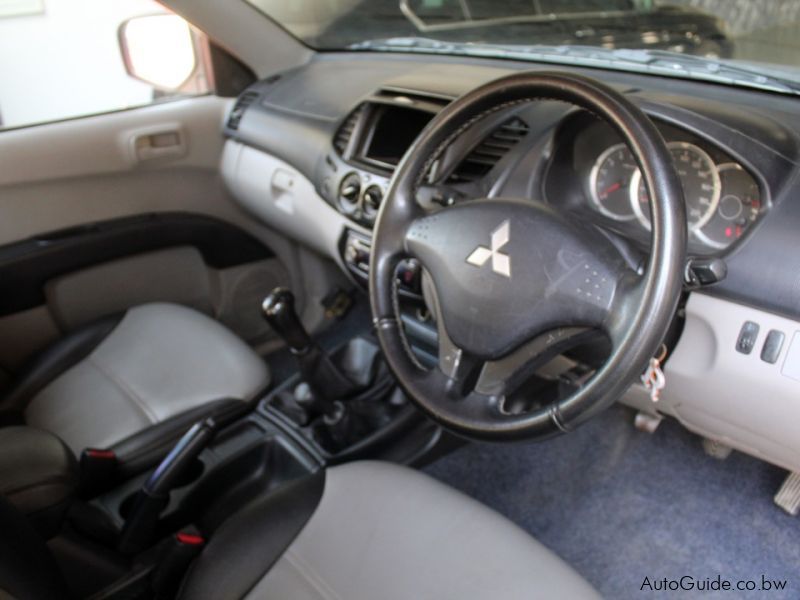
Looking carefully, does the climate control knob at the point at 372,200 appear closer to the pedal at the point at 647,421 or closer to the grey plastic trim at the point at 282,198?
the grey plastic trim at the point at 282,198

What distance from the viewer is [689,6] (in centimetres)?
150

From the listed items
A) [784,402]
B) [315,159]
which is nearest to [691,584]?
[784,402]

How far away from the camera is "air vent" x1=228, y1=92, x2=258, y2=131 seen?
72.2 inches

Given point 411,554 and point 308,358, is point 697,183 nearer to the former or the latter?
point 411,554

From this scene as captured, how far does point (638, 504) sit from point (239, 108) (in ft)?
4.64

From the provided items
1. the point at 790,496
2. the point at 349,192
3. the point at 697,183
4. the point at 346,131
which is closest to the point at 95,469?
the point at 349,192

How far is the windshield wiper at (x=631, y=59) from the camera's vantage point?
1128 millimetres

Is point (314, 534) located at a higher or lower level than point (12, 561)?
lower

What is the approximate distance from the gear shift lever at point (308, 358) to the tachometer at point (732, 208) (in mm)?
756

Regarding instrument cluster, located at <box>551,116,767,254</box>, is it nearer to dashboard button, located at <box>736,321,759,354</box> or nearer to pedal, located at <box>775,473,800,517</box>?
→ dashboard button, located at <box>736,321,759,354</box>

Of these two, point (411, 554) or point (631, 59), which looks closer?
point (411, 554)

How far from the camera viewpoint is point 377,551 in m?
0.96

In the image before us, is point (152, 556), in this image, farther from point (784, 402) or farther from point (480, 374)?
point (784, 402)

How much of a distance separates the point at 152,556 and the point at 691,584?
105cm
